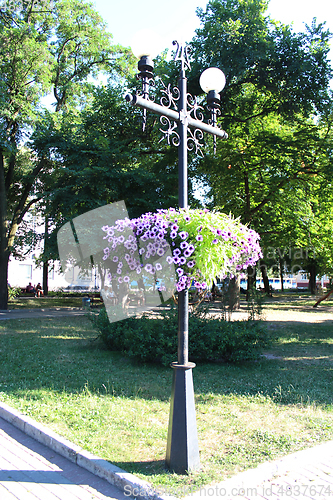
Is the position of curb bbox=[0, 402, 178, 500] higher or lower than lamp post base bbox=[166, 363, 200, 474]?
lower

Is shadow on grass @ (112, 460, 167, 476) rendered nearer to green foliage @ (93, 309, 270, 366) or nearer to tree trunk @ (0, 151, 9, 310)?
green foliage @ (93, 309, 270, 366)

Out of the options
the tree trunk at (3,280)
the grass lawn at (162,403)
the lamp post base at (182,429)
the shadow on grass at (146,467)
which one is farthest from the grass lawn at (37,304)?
the lamp post base at (182,429)

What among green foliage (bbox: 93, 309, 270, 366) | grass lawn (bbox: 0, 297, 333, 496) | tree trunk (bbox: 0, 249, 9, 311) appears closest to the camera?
grass lawn (bbox: 0, 297, 333, 496)

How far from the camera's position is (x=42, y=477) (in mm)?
3627

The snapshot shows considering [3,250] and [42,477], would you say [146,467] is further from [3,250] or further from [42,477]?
[3,250]

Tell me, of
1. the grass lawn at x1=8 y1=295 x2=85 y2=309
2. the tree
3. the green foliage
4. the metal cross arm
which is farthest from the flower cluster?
the grass lawn at x1=8 y1=295 x2=85 y2=309

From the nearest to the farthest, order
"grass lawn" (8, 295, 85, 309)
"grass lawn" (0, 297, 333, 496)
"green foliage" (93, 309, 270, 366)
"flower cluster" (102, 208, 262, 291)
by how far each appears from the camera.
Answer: "flower cluster" (102, 208, 262, 291) < "grass lawn" (0, 297, 333, 496) < "green foliage" (93, 309, 270, 366) < "grass lawn" (8, 295, 85, 309)

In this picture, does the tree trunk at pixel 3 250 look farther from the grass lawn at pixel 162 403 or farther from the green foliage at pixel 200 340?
the green foliage at pixel 200 340

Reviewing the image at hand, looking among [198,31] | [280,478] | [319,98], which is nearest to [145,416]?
[280,478]

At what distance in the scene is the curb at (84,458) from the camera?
3.29m

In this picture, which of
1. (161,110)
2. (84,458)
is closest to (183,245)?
(161,110)

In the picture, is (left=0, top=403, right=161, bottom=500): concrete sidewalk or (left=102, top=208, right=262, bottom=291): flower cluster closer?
(left=0, top=403, right=161, bottom=500): concrete sidewalk

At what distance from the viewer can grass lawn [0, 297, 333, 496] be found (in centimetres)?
395

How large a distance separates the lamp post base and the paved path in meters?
0.58
